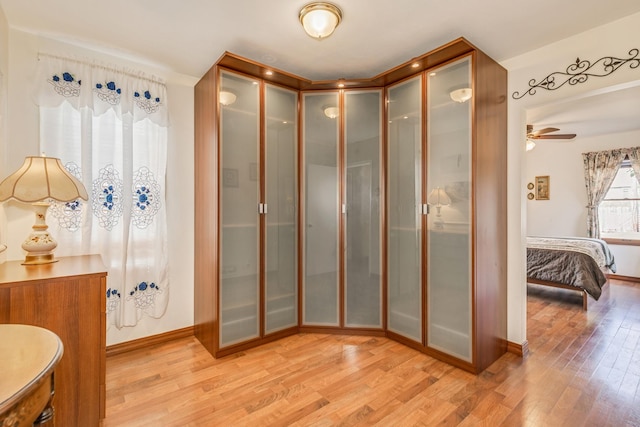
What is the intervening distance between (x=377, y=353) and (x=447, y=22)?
2661 mm

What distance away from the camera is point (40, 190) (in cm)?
172

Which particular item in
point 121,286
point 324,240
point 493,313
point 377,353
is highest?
point 324,240

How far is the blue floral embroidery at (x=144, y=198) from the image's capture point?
2.63 meters

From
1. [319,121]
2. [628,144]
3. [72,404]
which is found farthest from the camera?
[628,144]

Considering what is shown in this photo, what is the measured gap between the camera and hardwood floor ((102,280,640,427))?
1812mm

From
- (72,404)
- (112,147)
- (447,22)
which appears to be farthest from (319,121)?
(72,404)

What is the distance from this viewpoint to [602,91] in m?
2.23

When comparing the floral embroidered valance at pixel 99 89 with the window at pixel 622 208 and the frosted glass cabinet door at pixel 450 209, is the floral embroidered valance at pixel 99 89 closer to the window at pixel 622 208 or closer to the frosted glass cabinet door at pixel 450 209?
the frosted glass cabinet door at pixel 450 209

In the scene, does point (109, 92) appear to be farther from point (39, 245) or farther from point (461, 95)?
point (461, 95)

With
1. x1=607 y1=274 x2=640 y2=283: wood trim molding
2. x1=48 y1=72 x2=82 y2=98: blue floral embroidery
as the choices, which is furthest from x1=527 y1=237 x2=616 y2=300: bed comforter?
x1=48 y1=72 x2=82 y2=98: blue floral embroidery

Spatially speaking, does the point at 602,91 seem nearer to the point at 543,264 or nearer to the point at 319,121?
the point at 319,121

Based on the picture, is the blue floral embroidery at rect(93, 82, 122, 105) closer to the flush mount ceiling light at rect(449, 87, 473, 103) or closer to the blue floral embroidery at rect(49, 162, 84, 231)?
the blue floral embroidery at rect(49, 162, 84, 231)

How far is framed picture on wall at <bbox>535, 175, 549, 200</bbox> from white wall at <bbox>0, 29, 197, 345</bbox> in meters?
6.70

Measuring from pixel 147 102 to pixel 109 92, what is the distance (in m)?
0.28
